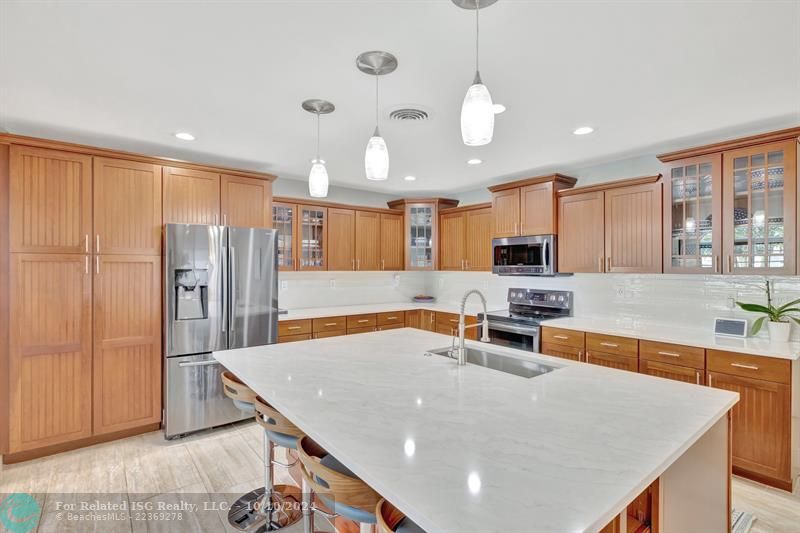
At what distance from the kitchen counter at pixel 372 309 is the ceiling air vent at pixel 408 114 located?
229 centimetres

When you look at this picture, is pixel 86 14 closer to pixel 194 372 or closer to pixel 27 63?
pixel 27 63

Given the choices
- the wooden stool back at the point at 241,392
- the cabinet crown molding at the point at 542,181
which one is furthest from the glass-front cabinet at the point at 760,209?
the wooden stool back at the point at 241,392

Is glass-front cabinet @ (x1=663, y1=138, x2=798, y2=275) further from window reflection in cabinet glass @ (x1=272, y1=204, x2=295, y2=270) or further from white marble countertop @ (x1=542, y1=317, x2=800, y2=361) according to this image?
window reflection in cabinet glass @ (x1=272, y1=204, x2=295, y2=270)

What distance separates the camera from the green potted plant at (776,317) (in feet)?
8.80

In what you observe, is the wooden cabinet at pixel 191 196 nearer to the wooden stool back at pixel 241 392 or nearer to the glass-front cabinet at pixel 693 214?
the wooden stool back at pixel 241 392

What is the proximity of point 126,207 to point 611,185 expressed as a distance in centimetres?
408

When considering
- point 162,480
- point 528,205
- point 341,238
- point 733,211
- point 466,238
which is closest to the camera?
point 162,480

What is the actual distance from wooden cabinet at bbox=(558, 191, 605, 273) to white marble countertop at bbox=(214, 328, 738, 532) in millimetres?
1938

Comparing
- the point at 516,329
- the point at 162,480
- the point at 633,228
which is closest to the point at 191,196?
the point at 162,480

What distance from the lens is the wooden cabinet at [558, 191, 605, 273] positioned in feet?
11.8

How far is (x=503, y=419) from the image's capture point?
4.23 ft

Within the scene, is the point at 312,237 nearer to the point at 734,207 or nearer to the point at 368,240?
the point at 368,240

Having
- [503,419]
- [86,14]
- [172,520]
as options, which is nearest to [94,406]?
[172,520]

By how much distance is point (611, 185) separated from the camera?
3.49 m
